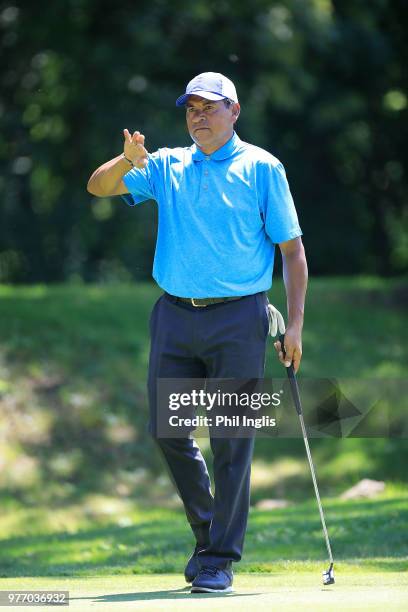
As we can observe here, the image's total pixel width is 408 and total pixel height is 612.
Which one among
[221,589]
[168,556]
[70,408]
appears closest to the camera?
[221,589]

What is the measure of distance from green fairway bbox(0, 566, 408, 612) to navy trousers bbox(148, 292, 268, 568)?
297 mm

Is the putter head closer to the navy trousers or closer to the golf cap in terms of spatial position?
the navy trousers

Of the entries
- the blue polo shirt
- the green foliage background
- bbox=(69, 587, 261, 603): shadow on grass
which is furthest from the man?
the green foliage background

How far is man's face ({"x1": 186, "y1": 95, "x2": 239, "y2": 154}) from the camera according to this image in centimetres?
562

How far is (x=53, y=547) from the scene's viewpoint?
357 inches

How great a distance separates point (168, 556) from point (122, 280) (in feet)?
49.5

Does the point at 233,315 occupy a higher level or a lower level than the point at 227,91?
lower

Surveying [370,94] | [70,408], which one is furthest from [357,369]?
[370,94]

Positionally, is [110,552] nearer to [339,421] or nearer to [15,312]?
[339,421]

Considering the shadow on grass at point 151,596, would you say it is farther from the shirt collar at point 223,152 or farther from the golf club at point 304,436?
the shirt collar at point 223,152

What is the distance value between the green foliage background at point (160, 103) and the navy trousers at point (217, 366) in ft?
45.8

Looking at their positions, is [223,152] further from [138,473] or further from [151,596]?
[138,473]

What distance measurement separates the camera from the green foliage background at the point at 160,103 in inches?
787

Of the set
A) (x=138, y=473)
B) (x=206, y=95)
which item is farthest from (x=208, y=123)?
(x=138, y=473)
